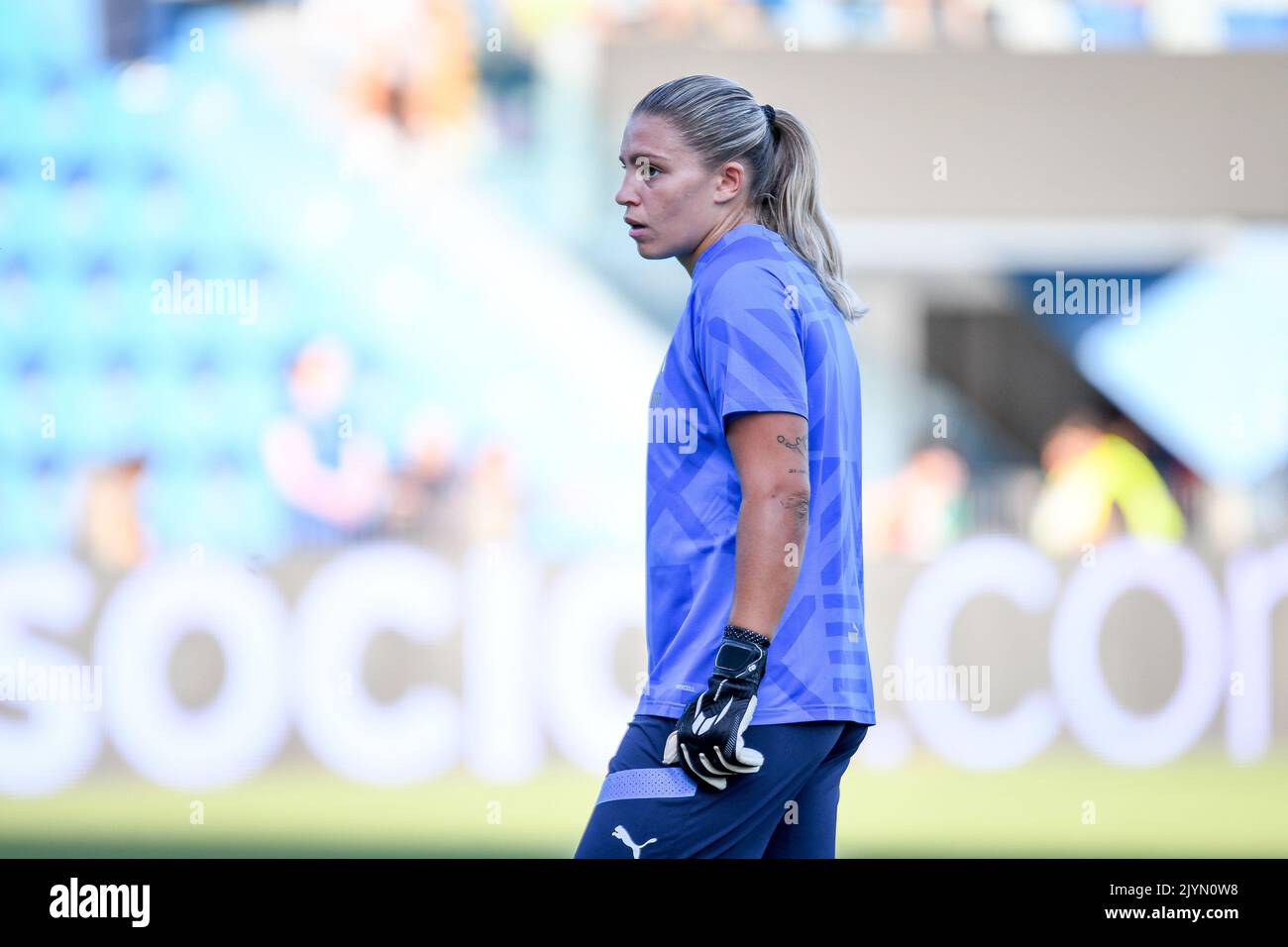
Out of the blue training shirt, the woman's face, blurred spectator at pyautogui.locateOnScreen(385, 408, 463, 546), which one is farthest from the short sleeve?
blurred spectator at pyautogui.locateOnScreen(385, 408, 463, 546)

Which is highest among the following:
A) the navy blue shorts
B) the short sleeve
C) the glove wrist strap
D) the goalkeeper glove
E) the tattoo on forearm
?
the short sleeve

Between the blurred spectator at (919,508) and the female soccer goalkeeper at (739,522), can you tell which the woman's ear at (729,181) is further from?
the blurred spectator at (919,508)

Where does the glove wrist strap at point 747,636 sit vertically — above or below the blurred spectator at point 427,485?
below

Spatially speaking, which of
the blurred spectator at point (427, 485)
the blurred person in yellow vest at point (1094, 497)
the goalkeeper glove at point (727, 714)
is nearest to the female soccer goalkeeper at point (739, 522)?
the goalkeeper glove at point (727, 714)

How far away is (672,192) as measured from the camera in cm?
219

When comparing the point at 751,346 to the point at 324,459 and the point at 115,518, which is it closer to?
the point at 324,459

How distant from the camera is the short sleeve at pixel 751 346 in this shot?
2.01m

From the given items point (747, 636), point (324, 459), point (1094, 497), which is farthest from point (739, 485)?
point (1094, 497)

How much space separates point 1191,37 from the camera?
15.1 ft

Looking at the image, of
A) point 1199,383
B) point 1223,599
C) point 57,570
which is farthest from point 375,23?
point 1223,599

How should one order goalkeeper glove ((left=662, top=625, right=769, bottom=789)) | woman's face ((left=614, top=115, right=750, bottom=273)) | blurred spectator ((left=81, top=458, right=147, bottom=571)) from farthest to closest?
blurred spectator ((left=81, top=458, right=147, bottom=571)), woman's face ((left=614, top=115, right=750, bottom=273)), goalkeeper glove ((left=662, top=625, right=769, bottom=789))

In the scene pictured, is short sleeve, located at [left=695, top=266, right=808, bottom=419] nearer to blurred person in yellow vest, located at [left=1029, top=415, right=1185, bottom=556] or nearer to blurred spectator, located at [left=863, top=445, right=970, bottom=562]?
blurred spectator, located at [left=863, top=445, right=970, bottom=562]

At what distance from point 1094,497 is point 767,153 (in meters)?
2.76

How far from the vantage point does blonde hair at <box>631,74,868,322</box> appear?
218cm
